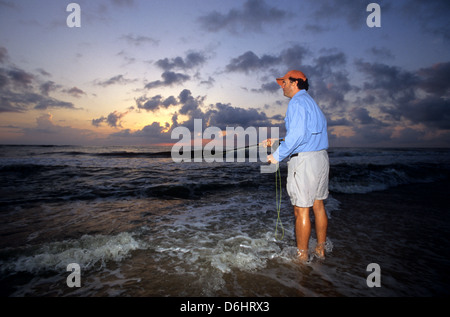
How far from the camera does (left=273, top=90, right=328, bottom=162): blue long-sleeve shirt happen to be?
273 centimetres

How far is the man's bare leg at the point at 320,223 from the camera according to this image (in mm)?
3211

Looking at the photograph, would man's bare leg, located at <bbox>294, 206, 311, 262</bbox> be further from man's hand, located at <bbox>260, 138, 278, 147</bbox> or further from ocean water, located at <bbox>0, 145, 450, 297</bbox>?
man's hand, located at <bbox>260, 138, 278, 147</bbox>

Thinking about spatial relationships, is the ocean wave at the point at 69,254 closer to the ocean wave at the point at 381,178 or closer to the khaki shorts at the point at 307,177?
the khaki shorts at the point at 307,177

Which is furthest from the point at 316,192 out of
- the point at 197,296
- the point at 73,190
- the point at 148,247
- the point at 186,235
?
the point at 73,190

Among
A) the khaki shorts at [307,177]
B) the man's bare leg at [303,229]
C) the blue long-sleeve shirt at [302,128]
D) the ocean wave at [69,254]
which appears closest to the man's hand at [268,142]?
the blue long-sleeve shirt at [302,128]

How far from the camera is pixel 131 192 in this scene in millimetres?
8234

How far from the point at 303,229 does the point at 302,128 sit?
1.47 m

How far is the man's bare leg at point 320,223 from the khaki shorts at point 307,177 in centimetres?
31

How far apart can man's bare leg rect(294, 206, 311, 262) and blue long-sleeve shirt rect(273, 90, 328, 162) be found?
2.79ft

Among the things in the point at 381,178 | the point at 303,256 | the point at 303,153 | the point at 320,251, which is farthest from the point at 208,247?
the point at 381,178

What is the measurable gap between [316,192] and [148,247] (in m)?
3.00

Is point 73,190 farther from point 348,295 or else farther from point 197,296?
point 348,295

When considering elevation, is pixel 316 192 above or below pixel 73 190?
above

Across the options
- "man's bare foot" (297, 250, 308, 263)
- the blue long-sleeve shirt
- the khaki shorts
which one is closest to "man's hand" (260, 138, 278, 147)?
the blue long-sleeve shirt
